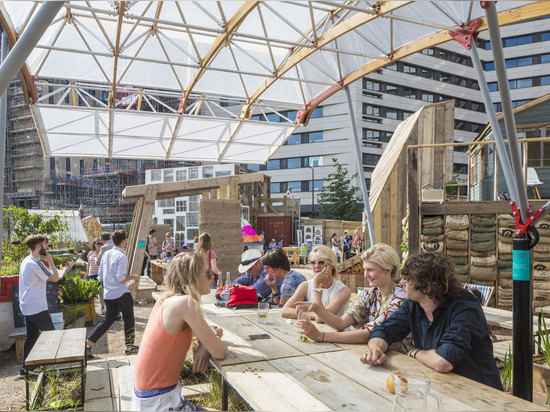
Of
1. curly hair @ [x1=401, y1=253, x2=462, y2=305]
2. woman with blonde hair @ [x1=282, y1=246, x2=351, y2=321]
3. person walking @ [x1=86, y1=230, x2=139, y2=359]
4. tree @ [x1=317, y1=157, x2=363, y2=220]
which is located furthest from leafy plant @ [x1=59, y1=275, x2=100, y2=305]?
tree @ [x1=317, y1=157, x2=363, y2=220]

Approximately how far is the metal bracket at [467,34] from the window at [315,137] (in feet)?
130

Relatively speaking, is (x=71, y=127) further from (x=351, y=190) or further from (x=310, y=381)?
(x=351, y=190)

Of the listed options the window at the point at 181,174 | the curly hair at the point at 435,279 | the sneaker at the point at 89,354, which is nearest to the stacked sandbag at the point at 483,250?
the curly hair at the point at 435,279

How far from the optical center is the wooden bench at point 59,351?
11.1 ft

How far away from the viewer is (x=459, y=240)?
8.43 metres

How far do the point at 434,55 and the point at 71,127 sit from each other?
4334 cm

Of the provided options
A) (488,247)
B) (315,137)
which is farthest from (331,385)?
(315,137)

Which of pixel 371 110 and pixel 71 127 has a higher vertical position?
pixel 371 110

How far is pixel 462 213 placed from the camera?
837 cm

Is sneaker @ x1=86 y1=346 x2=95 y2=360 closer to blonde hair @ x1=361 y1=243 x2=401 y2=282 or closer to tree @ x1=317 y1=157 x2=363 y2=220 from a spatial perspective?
blonde hair @ x1=361 y1=243 x2=401 y2=282

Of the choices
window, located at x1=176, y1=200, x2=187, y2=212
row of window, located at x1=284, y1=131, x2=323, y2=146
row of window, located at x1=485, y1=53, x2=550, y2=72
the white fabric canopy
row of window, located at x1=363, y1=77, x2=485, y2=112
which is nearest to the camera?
the white fabric canopy

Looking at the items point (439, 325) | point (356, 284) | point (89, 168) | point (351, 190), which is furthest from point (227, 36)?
point (89, 168)

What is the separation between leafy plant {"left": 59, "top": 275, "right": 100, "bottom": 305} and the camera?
301 inches

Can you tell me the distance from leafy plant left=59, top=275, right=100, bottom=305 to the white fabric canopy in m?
3.88
